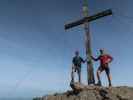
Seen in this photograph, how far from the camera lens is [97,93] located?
17.2m

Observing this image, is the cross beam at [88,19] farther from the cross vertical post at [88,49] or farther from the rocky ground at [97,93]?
the rocky ground at [97,93]

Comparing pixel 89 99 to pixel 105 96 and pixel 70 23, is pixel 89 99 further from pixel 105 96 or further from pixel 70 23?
pixel 70 23

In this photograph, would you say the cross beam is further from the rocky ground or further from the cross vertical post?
the rocky ground

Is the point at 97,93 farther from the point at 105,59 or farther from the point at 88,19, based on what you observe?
the point at 88,19

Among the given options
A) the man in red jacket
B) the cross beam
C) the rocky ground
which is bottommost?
the rocky ground

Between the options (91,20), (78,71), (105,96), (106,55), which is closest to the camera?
(105,96)

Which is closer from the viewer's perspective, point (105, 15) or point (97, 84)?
point (97, 84)

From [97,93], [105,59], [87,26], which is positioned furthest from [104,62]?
[87,26]

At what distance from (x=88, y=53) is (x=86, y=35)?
1685mm

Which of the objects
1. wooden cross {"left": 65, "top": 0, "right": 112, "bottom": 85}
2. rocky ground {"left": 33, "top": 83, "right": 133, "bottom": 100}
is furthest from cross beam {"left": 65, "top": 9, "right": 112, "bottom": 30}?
rocky ground {"left": 33, "top": 83, "right": 133, "bottom": 100}

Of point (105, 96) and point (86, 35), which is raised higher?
point (86, 35)

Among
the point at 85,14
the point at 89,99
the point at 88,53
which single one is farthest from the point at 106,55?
the point at 85,14

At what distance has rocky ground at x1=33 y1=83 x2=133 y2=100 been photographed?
16391mm

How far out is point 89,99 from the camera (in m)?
16.9
